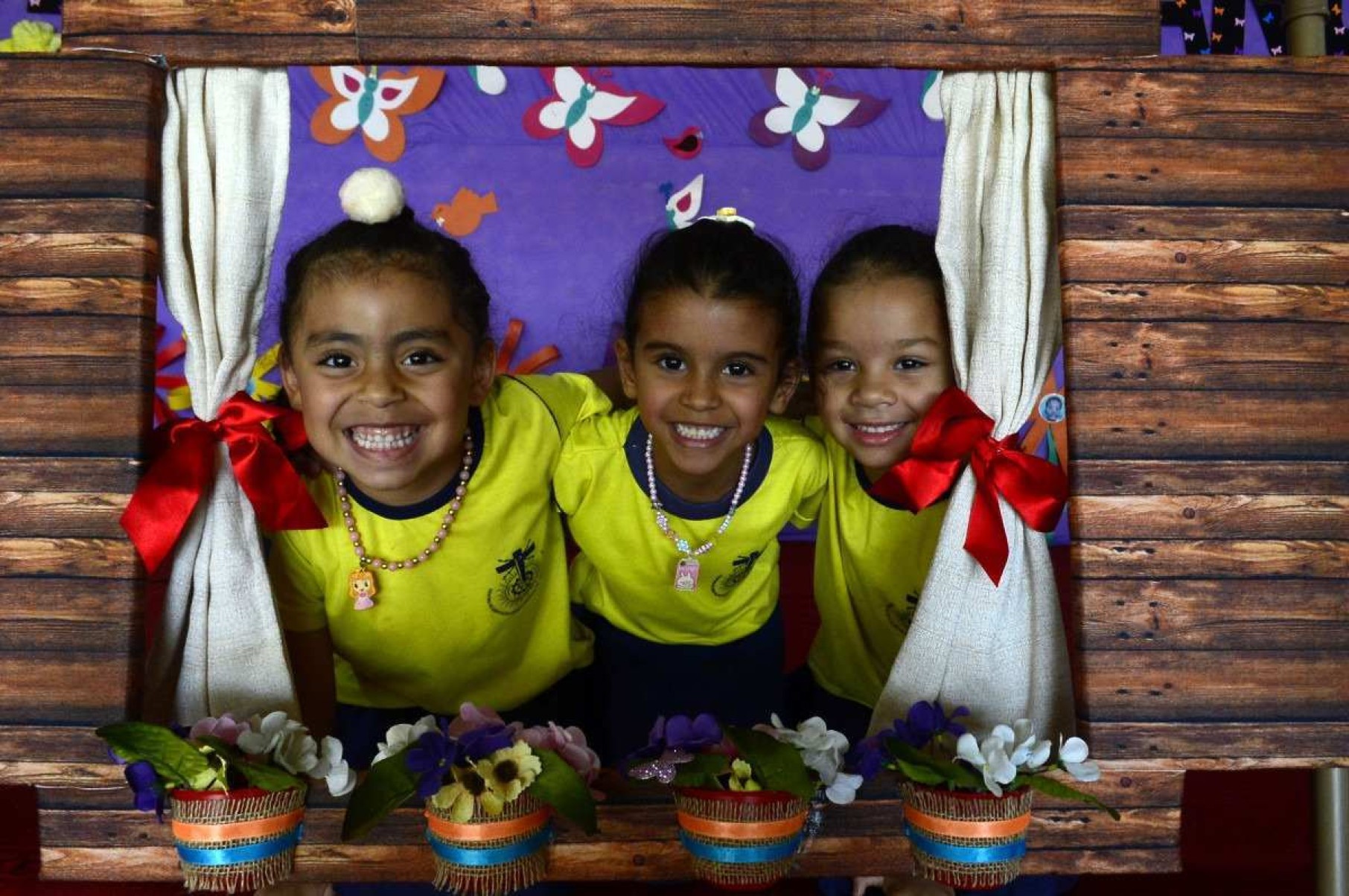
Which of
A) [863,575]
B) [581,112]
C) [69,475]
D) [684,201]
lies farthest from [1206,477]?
[581,112]

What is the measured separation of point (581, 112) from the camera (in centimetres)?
385

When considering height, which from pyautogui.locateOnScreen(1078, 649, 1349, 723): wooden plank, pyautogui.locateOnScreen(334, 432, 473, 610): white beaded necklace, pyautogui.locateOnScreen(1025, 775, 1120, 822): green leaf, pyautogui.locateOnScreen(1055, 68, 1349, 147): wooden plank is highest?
pyautogui.locateOnScreen(1055, 68, 1349, 147): wooden plank

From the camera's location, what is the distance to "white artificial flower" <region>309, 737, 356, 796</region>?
6.01 feet

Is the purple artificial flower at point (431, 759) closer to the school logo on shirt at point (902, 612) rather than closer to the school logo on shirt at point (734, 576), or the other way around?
the school logo on shirt at point (734, 576)

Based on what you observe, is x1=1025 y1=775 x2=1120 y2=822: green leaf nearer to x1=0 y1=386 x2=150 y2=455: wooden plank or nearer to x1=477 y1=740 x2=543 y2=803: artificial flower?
x1=477 y1=740 x2=543 y2=803: artificial flower

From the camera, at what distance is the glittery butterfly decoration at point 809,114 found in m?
3.87

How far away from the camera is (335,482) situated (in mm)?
2334

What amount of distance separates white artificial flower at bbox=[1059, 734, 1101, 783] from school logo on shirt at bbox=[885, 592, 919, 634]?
611 millimetres

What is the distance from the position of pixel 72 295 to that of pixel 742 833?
1.42 metres

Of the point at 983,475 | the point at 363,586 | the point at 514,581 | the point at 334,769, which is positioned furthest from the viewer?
the point at 514,581

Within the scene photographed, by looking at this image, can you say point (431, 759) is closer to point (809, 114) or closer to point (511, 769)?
point (511, 769)

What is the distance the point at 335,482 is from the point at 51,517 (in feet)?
1.78

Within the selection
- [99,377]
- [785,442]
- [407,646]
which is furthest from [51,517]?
[785,442]

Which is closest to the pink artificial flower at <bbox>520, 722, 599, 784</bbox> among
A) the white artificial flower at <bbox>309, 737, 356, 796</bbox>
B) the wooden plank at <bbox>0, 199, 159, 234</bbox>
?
the white artificial flower at <bbox>309, 737, 356, 796</bbox>
